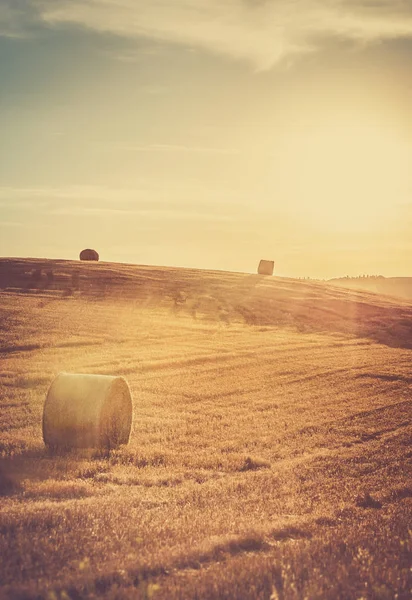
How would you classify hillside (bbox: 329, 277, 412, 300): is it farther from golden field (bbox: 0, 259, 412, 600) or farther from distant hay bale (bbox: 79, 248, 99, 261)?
golden field (bbox: 0, 259, 412, 600)

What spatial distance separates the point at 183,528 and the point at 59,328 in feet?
71.4

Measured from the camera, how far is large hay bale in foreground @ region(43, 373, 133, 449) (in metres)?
12.0

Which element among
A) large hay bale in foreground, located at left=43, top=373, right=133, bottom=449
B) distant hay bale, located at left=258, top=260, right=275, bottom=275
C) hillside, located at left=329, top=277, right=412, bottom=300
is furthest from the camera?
hillside, located at left=329, top=277, right=412, bottom=300

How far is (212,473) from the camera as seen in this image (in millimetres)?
10438

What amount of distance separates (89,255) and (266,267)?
1886 cm

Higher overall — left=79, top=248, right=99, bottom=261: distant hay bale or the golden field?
left=79, top=248, right=99, bottom=261: distant hay bale

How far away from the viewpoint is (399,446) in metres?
12.7

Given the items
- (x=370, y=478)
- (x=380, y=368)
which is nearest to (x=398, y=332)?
(x=380, y=368)

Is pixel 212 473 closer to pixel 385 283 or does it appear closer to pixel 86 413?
pixel 86 413

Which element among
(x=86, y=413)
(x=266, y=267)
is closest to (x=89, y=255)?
(x=266, y=267)

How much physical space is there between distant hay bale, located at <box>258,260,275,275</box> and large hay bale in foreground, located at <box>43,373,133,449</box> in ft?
161

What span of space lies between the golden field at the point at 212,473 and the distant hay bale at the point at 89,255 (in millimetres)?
32587

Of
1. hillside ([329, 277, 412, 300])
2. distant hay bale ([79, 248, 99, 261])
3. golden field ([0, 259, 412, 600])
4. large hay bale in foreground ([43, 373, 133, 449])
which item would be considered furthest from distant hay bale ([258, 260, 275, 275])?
large hay bale in foreground ([43, 373, 133, 449])

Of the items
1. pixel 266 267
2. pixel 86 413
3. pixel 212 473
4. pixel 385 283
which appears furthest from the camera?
pixel 385 283
